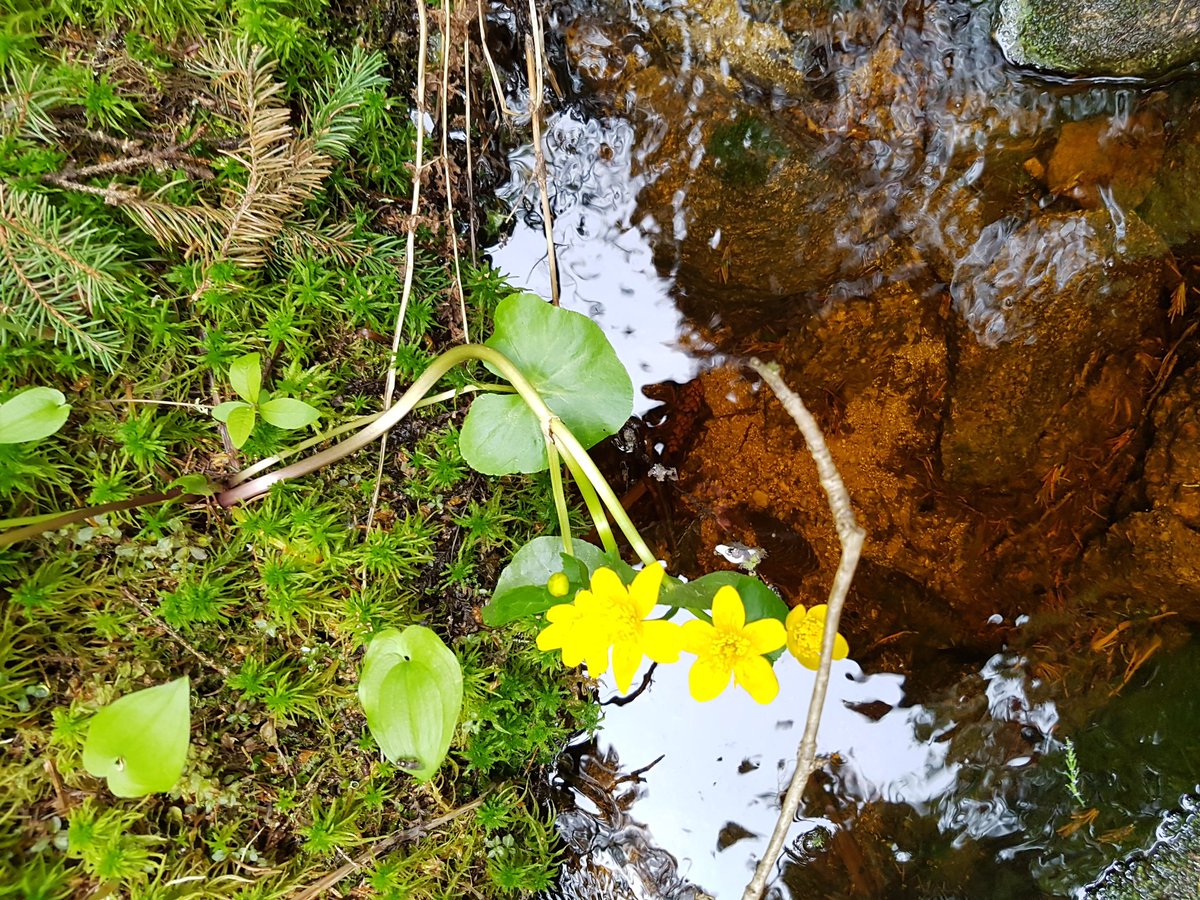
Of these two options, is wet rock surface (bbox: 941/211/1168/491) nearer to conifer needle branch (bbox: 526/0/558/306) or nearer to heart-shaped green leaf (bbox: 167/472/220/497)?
conifer needle branch (bbox: 526/0/558/306)

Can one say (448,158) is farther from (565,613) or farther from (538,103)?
(565,613)

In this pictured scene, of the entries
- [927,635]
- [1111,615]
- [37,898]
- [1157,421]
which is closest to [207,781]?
[37,898]

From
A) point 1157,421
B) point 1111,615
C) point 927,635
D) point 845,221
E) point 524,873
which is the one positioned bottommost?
point 524,873

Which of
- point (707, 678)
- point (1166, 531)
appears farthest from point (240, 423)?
point (1166, 531)

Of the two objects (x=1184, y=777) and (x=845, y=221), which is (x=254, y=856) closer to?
(x=845, y=221)

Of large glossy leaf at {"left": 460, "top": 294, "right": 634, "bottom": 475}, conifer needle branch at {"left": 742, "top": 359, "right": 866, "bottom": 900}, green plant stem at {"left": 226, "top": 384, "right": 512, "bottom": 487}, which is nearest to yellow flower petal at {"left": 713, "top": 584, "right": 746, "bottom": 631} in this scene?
conifer needle branch at {"left": 742, "top": 359, "right": 866, "bottom": 900}
